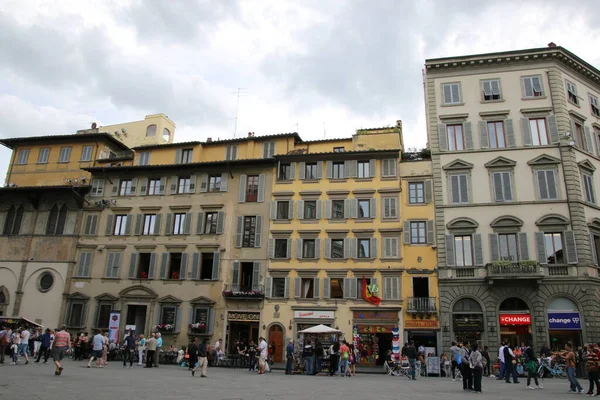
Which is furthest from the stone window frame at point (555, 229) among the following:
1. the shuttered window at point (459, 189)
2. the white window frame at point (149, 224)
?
the white window frame at point (149, 224)

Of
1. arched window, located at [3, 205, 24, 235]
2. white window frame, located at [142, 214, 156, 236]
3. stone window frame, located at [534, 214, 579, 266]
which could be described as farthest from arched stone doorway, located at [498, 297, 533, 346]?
arched window, located at [3, 205, 24, 235]

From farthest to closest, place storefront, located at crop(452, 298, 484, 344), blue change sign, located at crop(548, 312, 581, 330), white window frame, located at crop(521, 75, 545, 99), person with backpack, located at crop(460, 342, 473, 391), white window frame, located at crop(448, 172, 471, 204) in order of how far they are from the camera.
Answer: white window frame, located at crop(521, 75, 545, 99) → white window frame, located at crop(448, 172, 471, 204) → storefront, located at crop(452, 298, 484, 344) → blue change sign, located at crop(548, 312, 581, 330) → person with backpack, located at crop(460, 342, 473, 391)

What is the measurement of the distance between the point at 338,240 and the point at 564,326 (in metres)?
14.5

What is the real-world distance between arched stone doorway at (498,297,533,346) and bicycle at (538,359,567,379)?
331 cm

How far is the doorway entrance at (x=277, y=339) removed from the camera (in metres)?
31.5

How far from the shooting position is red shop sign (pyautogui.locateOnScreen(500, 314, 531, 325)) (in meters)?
27.8

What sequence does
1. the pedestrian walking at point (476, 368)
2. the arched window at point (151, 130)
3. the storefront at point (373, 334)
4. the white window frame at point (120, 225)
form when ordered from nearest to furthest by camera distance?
1. the pedestrian walking at point (476, 368)
2. the storefront at point (373, 334)
3. the white window frame at point (120, 225)
4. the arched window at point (151, 130)

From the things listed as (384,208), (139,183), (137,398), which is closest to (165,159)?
(139,183)

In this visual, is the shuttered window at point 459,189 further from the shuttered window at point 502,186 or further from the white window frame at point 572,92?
the white window frame at point 572,92

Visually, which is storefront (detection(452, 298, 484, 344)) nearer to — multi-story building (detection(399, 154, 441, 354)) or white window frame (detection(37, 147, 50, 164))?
multi-story building (detection(399, 154, 441, 354))

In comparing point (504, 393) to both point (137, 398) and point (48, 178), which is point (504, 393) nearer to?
point (137, 398)

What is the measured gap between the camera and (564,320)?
89.9 feet

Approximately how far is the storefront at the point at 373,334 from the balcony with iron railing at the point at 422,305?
43.8 inches

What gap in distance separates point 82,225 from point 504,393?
32546mm
